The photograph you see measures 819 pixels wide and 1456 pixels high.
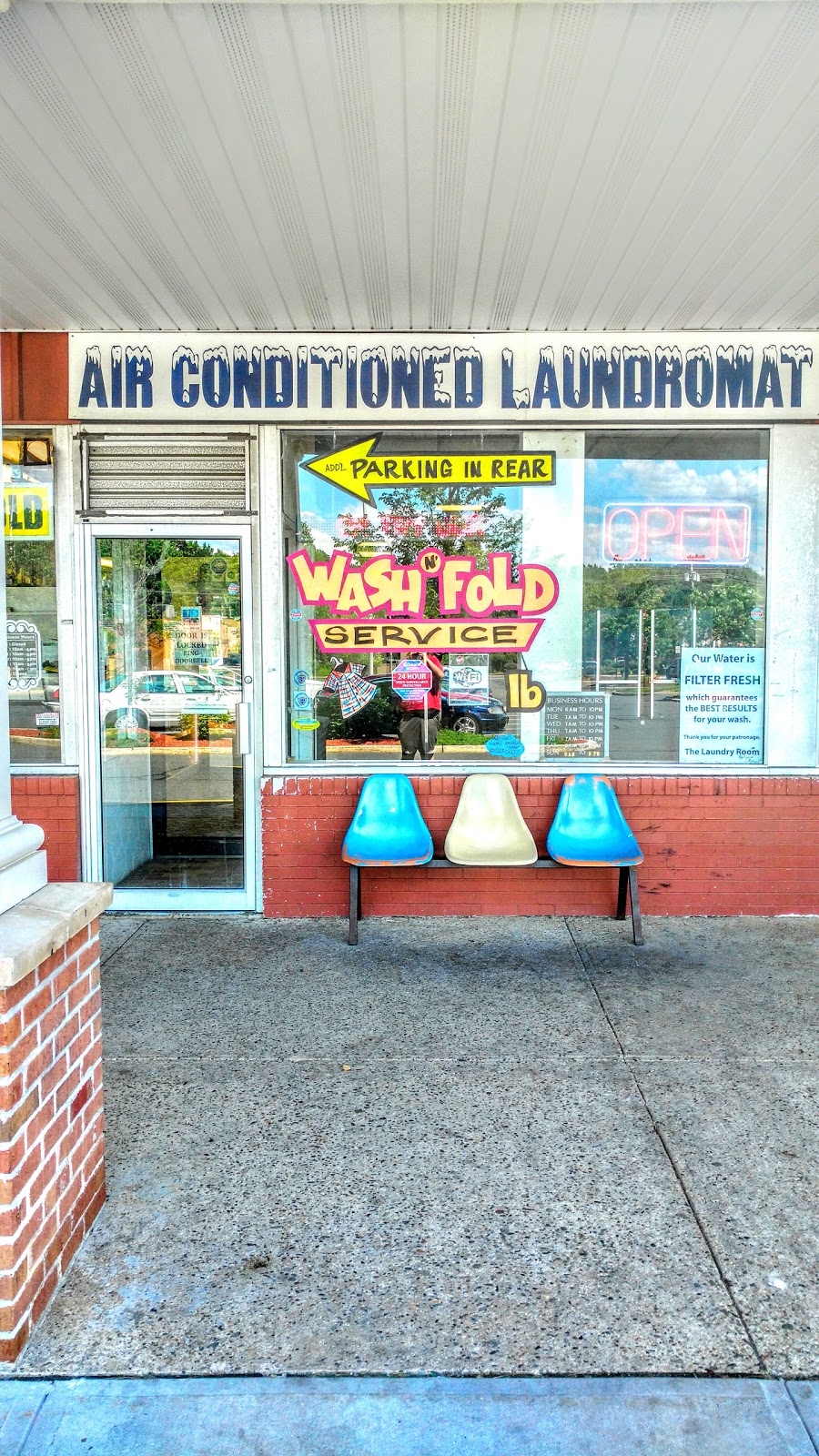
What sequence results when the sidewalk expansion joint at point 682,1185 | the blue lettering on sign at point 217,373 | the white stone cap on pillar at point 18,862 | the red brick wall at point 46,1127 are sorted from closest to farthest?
the red brick wall at point 46,1127 → the sidewalk expansion joint at point 682,1185 → the white stone cap on pillar at point 18,862 → the blue lettering on sign at point 217,373

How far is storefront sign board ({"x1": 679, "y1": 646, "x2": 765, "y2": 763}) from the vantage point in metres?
5.75

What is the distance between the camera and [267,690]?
569 centimetres

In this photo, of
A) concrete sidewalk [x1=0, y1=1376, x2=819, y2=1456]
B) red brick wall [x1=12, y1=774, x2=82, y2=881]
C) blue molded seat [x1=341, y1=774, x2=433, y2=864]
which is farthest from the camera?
red brick wall [x1=12, y1=774, x2=82, y2=881]

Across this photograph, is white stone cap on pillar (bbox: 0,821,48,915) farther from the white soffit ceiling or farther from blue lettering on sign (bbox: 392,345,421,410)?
blue lettering on sign (bbox: 392,345,421,410)

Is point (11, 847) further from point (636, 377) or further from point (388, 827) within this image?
point (636, 377)

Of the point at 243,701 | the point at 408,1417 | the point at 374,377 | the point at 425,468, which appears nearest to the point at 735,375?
the point at 425,468

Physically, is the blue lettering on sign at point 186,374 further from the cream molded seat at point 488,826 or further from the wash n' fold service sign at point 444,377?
the cream molded seat at point 488,826

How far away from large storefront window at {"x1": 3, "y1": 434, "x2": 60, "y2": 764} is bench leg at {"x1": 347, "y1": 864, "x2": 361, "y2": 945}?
209 centimetres

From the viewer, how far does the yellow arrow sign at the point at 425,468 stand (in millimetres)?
5668

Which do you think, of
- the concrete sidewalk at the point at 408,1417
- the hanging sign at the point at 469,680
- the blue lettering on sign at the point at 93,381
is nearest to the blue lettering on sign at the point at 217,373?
the blue lettering on sign at the point at 93,381

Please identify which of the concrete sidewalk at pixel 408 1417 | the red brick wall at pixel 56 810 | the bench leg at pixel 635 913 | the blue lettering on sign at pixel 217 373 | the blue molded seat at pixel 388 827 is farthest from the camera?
the red brick wall at pixel 56 810

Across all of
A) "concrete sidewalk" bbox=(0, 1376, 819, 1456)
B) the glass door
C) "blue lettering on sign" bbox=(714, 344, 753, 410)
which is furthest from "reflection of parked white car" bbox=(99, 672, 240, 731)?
"concrete sidewalk" bbox=(0, 1376, 819, 1456)

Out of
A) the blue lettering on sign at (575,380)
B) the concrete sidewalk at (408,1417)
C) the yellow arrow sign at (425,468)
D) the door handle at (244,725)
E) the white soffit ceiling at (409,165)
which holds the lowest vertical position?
the concrete sidewalk at (408,1417)

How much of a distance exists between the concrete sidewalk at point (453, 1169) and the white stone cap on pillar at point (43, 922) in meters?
0.93
